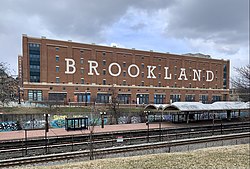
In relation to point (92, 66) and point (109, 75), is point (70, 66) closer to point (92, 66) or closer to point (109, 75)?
point (92, 66)

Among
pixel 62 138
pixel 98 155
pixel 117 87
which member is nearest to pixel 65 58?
pixel 117 87

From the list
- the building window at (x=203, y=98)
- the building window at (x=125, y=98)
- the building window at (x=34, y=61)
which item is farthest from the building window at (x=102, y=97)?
the building window at (x=203, y=98)

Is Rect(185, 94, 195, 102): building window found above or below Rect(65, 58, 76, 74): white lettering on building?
below

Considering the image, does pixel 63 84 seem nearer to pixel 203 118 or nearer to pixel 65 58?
pixel 65 58

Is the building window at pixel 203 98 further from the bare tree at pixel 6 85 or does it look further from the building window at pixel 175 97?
the bare tree at pixel 6 85

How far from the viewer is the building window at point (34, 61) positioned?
5592 centimetres

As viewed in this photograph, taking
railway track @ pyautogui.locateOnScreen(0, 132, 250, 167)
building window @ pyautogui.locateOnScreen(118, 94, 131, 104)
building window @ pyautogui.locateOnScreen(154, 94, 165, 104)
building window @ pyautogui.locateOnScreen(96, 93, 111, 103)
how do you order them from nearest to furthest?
railway track @ pyautogui.locateOnScreen(0, 132, 250, 167)
building window @ pyautogui.locateOnScreen(96, 93, 111, 103)
building window @ pyautogui.locateOnScreen(118, 94, 131, 104)
building window @ pyautogui.locateOnScreen(154, 94, 165, 104)

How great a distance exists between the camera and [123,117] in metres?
38.7

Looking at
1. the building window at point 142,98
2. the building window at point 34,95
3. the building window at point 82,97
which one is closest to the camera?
the building window at point 34,95

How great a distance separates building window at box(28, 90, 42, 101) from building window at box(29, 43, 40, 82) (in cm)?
311

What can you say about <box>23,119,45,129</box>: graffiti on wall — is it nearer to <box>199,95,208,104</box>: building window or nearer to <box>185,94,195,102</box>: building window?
<box>185,94,195,102</box>: building window

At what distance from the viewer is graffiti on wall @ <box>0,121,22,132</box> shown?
30.6 metres

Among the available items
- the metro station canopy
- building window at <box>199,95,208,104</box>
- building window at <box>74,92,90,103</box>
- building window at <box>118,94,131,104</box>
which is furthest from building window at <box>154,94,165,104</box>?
the metro station canopy

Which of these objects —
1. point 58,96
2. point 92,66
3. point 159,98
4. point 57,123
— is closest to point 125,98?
point 159,98
